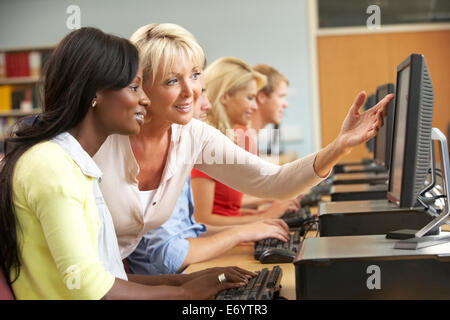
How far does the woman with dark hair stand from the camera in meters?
1.00

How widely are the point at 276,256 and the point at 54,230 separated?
0.73 m

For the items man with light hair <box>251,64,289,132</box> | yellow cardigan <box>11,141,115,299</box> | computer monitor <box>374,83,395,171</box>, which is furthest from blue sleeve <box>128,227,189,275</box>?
man with light hair <box>251,64,289,132</box>

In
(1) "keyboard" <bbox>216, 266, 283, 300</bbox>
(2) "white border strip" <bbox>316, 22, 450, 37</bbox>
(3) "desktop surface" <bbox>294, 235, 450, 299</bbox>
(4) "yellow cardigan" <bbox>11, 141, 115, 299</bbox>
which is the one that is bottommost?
(1) "keyboard" <bbox>216, 266, 283, 300</bbox>

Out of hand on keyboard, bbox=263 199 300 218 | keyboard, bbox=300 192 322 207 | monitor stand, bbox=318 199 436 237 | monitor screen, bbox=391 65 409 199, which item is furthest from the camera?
keyboard, bbox=300 192 322 207

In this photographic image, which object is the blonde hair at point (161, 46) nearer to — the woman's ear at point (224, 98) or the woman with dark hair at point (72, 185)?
the woman with dark hair at point (72, 185)

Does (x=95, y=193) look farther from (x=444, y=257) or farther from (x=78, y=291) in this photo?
(x=444, y=257)

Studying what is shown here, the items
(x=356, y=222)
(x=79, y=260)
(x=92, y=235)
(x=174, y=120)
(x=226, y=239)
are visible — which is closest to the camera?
(x=79, y=260)

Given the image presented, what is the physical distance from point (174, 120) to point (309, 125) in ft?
16.9

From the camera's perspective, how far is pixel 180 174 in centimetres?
173

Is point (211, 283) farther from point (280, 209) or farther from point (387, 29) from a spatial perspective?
point (387, 29)

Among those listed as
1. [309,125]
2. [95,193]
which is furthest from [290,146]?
[95,193]

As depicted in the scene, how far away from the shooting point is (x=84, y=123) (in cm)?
122

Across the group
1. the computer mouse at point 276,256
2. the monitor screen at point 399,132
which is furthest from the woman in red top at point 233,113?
the monitor screen at point 399,132

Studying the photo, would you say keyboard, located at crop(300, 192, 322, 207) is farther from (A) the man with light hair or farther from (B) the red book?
(B) the red book
